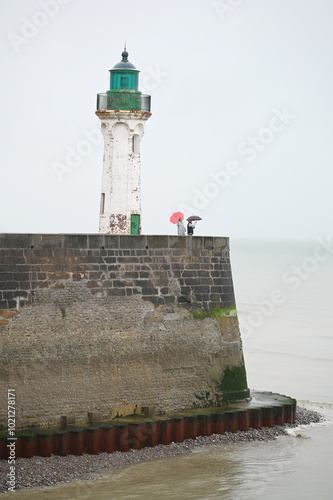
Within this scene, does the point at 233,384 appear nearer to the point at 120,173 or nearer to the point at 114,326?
the point at 114,326

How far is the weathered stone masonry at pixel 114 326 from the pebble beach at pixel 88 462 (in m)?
0.79

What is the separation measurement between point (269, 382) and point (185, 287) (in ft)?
23.1

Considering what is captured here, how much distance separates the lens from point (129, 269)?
61.2ft

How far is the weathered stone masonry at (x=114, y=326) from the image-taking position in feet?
56.5

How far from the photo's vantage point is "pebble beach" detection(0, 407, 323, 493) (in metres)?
16.2

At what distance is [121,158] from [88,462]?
23.4ft

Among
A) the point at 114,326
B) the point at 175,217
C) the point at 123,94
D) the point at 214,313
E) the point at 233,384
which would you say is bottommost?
the point at 233,384

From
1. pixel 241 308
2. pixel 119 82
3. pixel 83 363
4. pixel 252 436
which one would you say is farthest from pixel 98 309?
pixel 241 308

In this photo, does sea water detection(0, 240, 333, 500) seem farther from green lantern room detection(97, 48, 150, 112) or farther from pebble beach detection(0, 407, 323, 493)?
green lantern room detection(97, 48, 150, 112)

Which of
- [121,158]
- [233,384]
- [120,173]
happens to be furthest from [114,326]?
[121,158]

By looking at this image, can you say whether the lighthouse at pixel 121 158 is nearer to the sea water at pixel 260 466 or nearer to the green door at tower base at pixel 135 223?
the green door at tower base at pixel 135 223

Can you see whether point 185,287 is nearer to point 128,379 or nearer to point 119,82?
point 128,379

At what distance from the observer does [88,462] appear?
17016 millimetres

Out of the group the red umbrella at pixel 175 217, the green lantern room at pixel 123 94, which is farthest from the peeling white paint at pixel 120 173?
the red umbrella at pixel 175 217
